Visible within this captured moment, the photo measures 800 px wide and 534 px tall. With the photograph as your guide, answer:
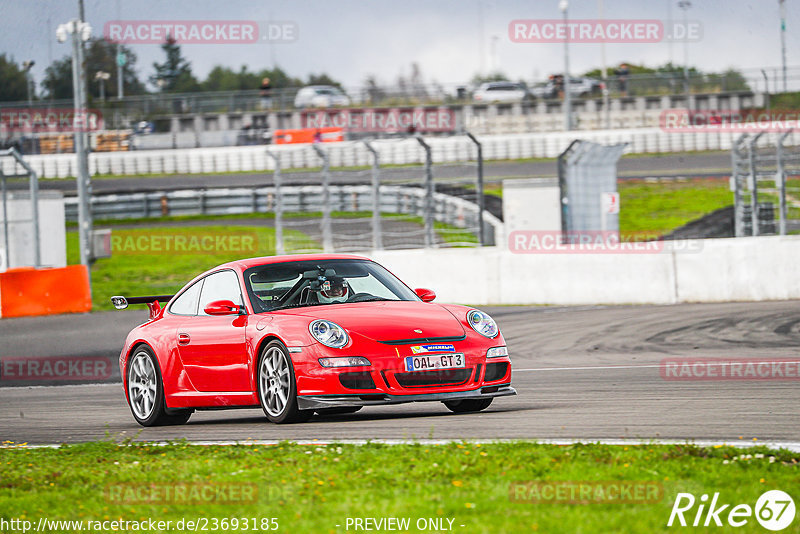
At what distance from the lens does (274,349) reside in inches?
325

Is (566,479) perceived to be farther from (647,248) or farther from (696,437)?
(647,248)

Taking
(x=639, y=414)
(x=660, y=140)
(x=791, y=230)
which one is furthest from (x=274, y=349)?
(x=660, y=140)

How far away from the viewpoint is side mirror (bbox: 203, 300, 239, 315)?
28.2 feet

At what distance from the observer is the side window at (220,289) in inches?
355

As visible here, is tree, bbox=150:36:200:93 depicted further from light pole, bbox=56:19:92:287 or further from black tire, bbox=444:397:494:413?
black tire, bbox=444:397:494:413

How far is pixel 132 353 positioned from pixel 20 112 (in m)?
41.3

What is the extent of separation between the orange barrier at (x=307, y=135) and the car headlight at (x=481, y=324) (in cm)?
3282

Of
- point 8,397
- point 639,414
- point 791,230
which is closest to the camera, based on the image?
point 639,414

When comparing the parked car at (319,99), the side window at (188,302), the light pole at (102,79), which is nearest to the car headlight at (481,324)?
the side window at (188,302)

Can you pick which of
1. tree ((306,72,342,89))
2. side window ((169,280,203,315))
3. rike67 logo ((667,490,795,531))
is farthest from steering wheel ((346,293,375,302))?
tree ((306,72,342,89))

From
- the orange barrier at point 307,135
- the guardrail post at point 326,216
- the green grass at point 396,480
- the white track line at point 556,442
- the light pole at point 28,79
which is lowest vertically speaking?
the white track line at point 556,442

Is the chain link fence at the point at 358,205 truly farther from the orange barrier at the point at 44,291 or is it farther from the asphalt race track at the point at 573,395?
the orange barrier at the point at 44,291

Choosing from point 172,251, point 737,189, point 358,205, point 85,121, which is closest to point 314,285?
point 737,189

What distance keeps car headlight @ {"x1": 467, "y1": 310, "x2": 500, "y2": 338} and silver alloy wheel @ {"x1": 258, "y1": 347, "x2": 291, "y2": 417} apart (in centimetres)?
137
